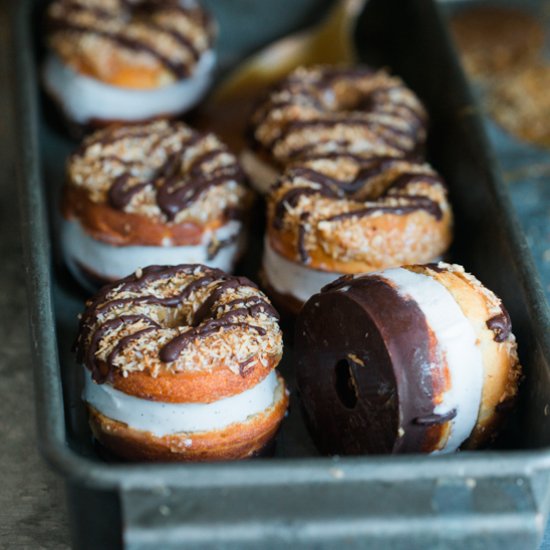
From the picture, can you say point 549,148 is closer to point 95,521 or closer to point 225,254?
point 225,254

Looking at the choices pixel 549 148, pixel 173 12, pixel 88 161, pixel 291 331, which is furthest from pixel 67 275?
pixel 549 148

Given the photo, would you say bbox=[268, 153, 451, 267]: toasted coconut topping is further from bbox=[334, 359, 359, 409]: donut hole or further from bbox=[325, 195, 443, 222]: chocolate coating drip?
bbox=[334, 359, 359, 409]: donut hole

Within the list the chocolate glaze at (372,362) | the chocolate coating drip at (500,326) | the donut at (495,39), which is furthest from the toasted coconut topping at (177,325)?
the donut at (495,39)

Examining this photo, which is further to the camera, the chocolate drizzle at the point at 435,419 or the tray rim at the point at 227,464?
the chocolate drizzle at the point at 435,419

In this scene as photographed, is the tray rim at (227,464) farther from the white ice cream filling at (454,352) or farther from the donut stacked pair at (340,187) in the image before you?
the donut stacked pair at (340,187)

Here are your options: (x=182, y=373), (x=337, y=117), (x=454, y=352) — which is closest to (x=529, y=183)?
(x=337, y=117)

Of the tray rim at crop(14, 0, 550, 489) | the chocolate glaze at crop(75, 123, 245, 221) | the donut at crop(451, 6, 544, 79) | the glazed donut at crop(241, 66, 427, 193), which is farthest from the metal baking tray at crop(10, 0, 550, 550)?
the donut at crop(451, 6, 544, 79)
